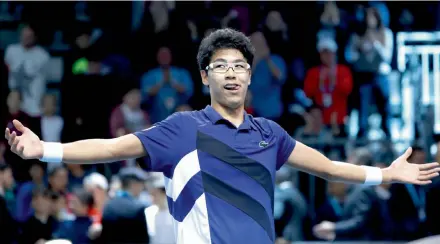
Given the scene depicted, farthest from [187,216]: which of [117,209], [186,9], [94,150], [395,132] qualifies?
[186,9]

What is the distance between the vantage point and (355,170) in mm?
5578

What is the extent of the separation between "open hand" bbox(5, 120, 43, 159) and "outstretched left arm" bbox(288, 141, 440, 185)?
1371 mm

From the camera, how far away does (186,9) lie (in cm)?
A: 1438

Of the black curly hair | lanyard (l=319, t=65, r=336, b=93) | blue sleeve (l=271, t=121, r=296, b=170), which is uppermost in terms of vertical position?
the black curly hair

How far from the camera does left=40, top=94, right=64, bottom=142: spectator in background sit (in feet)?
43.1

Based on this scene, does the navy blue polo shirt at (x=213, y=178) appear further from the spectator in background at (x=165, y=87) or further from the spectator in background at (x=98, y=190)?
the spectator in background at (x=165, y=87)

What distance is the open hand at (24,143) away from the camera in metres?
4.75

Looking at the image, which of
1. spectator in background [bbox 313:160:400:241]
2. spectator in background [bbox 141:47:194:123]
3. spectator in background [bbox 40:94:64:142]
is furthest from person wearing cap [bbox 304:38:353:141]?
spectator in background [bbox 40:94:64:142]

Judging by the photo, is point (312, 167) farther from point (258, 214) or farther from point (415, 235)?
point (415, 235)

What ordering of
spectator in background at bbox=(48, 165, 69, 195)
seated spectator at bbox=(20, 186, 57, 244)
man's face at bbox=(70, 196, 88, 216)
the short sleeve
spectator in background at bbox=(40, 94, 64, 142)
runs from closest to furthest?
the short sleeve, man's face at bbox=(70, 196, 88, 216), seated spectator at bbox=(20, 186, 57, 244), spectator in background at bbox=(48, 165, 69, 195), spectator in background at bbox=(40, 94, 64, 142)

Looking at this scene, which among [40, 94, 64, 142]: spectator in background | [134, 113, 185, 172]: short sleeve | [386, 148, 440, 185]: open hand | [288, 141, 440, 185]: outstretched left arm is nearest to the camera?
[134, 113, 185, 172]: short sleeve

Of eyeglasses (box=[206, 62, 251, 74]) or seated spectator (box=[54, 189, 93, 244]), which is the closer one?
eyeglasses (box=[206, 62, 251, 74])

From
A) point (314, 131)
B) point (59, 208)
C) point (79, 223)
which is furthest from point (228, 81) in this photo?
point (314, 131)

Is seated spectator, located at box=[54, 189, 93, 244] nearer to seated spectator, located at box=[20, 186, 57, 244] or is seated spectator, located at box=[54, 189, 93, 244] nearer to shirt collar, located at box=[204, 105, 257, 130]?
seated spectator, located at box=[20, 186, 57, 244]
